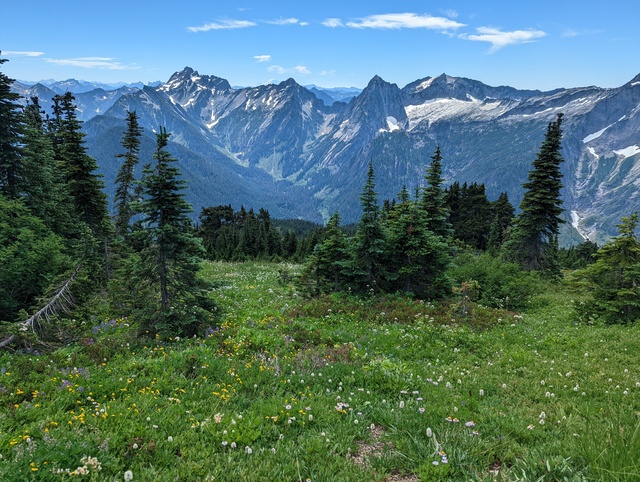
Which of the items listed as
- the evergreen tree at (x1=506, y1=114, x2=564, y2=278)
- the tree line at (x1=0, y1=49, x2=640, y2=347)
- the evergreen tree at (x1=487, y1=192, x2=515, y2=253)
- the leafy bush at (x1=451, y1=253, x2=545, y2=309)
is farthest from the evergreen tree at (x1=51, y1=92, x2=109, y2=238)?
the evergreen tree at (x1=487, y1=192, x2=515, y2=253)

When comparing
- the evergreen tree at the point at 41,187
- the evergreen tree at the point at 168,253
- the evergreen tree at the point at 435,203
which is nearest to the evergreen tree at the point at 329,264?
the evergreen tree at the point at 168,253

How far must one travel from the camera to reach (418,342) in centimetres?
1233

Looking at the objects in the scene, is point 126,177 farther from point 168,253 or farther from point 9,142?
point 168,253

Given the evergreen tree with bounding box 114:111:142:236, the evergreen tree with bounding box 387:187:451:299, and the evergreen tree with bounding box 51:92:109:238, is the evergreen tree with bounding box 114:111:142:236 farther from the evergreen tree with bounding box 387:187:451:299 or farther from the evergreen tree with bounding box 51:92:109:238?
the evergreen tree with bounding box 387:187:451:299

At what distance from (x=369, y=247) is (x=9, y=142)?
67.2 ft

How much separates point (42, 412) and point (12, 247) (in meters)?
11.1

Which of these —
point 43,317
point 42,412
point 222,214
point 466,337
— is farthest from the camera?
point 222,214

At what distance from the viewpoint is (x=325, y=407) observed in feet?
23.3

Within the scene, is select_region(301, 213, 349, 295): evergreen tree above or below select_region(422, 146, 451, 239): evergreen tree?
below

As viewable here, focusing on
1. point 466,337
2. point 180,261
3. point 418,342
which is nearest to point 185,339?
point 180,261

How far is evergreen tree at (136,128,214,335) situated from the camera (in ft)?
38.1

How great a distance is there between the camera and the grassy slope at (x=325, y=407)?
489cm

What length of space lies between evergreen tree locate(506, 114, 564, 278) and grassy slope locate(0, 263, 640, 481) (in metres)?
22.0

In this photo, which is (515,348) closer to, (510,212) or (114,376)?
(114,376)
